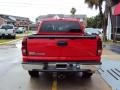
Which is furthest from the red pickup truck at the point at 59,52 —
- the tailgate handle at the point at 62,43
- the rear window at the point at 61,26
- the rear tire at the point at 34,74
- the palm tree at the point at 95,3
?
the palm tree at the point at 95,3

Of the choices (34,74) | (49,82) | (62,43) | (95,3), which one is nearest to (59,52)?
(62,43)

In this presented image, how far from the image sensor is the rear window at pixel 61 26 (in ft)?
42.6

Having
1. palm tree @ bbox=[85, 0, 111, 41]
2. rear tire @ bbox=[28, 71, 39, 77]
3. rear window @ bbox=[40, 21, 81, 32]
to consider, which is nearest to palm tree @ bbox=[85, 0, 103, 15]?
palm tree @ bbox=[85, 0, 111, 41]

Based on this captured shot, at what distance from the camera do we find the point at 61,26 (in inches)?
513

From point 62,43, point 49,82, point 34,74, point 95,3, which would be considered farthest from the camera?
point 95,3

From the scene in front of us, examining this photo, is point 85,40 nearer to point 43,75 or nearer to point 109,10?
point 43,75

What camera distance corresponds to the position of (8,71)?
1317 cm

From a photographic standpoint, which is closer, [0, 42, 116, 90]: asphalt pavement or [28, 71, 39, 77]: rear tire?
[0, 42, 116, 90]: asphalt pavement

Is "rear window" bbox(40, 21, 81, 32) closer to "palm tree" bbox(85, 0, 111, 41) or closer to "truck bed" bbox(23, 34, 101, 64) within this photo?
"truck bed" bbox(23, 34, 101, 64)

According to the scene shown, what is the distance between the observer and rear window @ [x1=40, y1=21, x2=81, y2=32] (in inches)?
511

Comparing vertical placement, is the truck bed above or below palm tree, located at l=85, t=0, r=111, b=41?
below

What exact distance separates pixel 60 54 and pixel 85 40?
2.61 ft

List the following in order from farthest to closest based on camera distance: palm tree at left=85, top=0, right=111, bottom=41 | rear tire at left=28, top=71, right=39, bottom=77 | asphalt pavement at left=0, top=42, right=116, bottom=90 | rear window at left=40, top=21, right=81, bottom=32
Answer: palm tree at left=85, top=0, right=111, bottom=41, rear window at left=40, top=21, right=81, bottom=32, rear tire at left=28, top=71, right=39, bottom=77, asphalt pavement at left=0, top=42, right=116, bottom=90

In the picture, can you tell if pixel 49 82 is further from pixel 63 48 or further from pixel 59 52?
pixel 63 48
